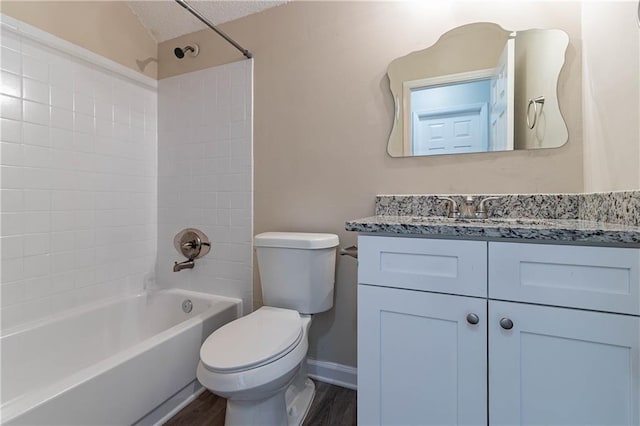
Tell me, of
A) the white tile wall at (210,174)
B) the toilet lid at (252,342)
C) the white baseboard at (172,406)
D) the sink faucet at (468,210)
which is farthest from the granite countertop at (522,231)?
the white baseboard at (172,406)

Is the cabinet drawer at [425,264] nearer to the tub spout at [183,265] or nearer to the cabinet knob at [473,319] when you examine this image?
the cabinet knob at [473,319]

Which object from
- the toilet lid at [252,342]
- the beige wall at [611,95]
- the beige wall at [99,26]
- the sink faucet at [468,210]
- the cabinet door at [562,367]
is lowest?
the toilet lid at [252,342]

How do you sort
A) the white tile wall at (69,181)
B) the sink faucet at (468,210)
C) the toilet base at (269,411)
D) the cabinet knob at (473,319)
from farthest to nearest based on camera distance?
the white tile wall at (69,181)
the sink faucet at (468,210)
the toilet base at (269,411)
the cabinet knob at (473,319)

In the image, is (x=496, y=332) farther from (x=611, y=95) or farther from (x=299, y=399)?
(x=299, y=399)

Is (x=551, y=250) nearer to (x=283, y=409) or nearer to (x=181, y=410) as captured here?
(x=283, y=409)

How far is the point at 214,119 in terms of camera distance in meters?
1.90

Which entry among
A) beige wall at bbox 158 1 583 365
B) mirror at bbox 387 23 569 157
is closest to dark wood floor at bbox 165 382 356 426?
beige wall at bbox 158 1 583 365

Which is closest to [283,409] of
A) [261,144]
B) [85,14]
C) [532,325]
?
[532,325]

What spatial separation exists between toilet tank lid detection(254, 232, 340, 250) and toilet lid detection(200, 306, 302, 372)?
1.05ft

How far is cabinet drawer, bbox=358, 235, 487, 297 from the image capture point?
84 centimetres

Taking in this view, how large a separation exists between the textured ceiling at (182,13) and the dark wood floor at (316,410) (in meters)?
2.15

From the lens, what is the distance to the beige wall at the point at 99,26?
1.45 meters

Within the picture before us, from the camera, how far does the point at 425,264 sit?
896mm

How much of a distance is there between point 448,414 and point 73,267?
6.22ft
